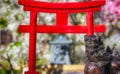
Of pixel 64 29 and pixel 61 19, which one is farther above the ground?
pixel 61 19

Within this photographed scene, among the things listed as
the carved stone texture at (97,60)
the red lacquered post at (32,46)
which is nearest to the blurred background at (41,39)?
the red lacquered post at (32,46)

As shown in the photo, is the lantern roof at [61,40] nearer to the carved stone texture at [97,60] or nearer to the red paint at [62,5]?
the red paint at [62,5]

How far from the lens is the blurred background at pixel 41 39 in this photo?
10.4ft

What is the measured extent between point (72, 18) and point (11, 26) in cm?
74

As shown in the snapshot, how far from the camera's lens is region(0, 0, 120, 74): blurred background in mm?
3168

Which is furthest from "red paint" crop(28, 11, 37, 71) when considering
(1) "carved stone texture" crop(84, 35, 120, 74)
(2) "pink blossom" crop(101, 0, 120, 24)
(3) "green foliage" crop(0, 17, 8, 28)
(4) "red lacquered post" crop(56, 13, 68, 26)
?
(2) "pink blossom" crop(101, 0, 120, 24)

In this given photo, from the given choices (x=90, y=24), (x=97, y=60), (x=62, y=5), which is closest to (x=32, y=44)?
(x=62, y=5)

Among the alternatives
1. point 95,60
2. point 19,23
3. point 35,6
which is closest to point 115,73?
point 95,60

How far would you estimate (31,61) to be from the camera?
2793mm

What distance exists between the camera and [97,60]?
2279mm

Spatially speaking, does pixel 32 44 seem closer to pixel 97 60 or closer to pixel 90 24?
pixel 90 24

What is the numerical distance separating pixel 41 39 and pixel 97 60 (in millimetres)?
1097

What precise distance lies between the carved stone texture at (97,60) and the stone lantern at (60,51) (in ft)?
2.71

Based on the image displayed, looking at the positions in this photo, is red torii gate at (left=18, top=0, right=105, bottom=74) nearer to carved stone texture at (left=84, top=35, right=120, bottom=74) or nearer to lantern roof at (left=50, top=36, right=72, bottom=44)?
lantern roof at (left=50, top=36, right=72, bottom=44)
